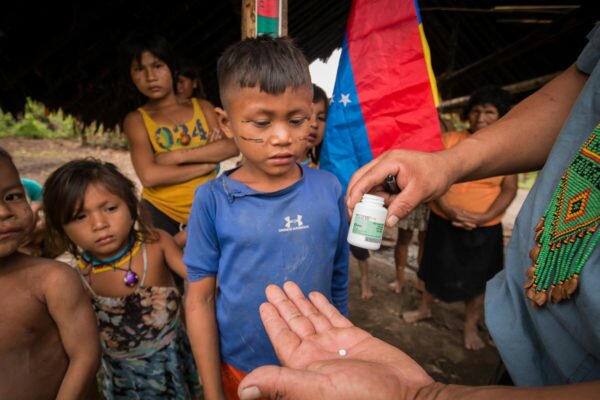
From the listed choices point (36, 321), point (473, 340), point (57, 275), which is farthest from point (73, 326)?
point (473, 340)

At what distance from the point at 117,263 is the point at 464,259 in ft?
9.68

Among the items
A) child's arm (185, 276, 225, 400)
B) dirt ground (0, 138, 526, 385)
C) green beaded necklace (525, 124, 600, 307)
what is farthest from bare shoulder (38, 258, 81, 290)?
dirt ground (0, 138, 526, 385)

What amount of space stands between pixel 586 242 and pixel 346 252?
0.93 m

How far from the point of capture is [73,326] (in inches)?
48.5

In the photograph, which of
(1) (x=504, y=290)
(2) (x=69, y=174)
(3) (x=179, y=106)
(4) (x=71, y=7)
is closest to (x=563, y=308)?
(1) (x=504, y=290)

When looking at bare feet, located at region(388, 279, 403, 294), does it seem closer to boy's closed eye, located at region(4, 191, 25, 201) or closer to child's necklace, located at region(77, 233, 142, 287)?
child's necklace, located at region(77, 233, 142, 287)

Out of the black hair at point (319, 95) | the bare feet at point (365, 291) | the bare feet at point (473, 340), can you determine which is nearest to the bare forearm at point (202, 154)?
the black hair at point (319, 95)

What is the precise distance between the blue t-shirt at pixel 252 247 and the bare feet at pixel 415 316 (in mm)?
2554

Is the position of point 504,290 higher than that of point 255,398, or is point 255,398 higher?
point 504,290

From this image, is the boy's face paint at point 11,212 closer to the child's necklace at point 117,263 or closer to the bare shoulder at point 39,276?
the bare shoulder at point 39,276

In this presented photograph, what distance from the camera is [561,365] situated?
0.69 meters

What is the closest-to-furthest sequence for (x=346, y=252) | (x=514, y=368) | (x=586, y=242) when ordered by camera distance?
(x=586, y=242) < (x=514, y=368) < (x=346, y=252)

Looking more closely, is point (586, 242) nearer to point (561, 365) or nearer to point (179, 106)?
point (561, 365)

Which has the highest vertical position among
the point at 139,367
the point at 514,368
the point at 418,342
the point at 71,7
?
the point at 71,7
